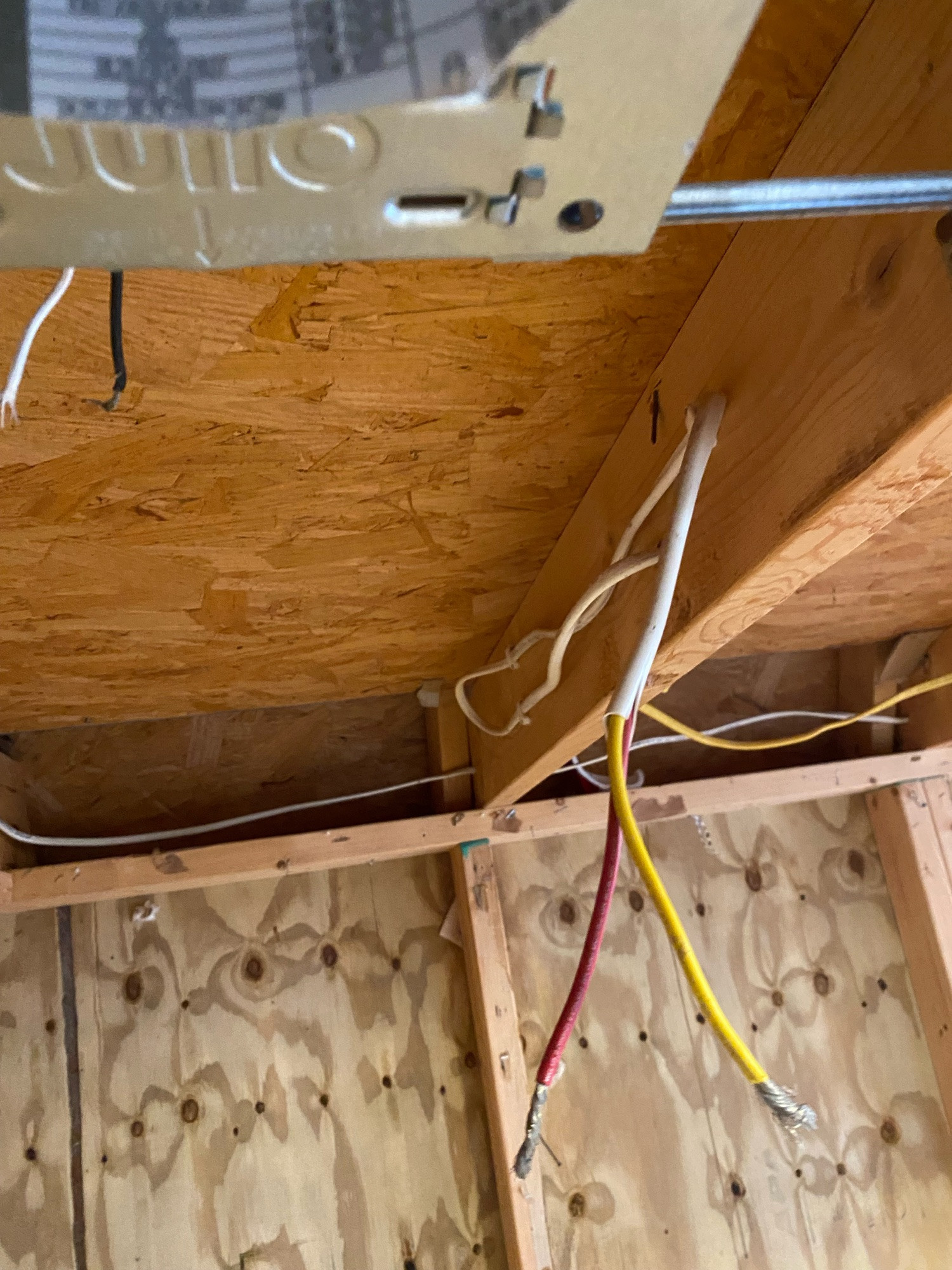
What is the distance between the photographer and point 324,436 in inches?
31.4

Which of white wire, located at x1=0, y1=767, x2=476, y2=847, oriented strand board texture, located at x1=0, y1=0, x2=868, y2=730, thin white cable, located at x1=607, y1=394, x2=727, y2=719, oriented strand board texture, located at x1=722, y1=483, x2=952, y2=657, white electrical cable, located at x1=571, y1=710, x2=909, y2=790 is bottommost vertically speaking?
thin white cable, located at x1=607, y1=394, x2=727, y2=719

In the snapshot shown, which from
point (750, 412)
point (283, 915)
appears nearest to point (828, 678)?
point (283, 915)

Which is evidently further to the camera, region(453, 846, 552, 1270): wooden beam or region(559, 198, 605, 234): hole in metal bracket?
region(453, 846, 552, 1270): wooden beam

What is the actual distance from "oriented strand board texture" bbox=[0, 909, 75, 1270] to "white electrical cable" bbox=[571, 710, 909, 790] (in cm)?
98

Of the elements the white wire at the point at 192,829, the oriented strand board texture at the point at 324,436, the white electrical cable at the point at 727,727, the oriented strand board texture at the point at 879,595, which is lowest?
the white wire at the point at 192,829

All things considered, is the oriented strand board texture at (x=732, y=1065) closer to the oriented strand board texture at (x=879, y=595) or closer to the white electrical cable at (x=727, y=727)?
the white electrical cable at (x=727, y=727)

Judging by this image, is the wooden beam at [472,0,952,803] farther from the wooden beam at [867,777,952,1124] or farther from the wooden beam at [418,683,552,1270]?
the wooden beam at [867,777,952,1124]

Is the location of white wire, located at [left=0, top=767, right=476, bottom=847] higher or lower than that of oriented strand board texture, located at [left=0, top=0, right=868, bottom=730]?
lower

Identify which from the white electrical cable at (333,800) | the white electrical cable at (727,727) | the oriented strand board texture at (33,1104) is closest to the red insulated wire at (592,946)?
the white electrical cable at (333,800)

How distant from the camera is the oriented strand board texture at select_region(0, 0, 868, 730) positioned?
611mm

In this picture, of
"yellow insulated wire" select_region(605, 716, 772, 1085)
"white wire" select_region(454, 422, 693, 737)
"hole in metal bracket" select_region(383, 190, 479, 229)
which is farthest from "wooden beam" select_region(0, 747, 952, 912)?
"hole in metal bracket" select_region(383, 190, 479, 229)

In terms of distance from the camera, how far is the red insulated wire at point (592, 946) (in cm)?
56

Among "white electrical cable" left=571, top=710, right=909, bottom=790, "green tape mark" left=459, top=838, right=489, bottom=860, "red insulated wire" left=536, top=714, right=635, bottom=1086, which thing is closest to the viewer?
"red insulated wire" left=536, top=714, right=635, bottom=1086

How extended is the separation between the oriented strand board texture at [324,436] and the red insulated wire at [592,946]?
33 centimetres
